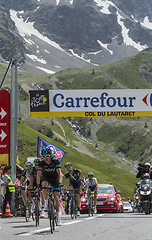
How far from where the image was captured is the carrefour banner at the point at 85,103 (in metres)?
25.2

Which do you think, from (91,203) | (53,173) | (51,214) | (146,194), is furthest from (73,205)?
(51,214)

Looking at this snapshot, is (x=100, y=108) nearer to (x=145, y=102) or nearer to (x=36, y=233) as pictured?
(x=145, y=102)

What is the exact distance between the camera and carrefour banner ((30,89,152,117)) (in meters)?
25.2

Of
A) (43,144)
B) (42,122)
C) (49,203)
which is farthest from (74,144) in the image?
(49,203)

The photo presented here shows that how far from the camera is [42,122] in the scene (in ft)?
619

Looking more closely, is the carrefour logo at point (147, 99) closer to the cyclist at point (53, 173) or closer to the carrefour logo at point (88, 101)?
the carrefour logo at point (88, 101)

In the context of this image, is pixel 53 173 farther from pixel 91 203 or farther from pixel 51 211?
pixel 91 203

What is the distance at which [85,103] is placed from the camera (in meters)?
25.4

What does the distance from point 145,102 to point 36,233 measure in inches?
681

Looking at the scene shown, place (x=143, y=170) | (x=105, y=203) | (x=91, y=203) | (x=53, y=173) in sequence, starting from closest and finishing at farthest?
(x=53, y=173) < (x=91, y=203) < (x=143, y=170) < (x=105, y=203)

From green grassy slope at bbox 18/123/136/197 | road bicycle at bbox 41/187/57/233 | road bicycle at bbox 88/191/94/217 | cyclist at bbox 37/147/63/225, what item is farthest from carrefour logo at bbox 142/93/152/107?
green grassy slope at bbox 18/123/136/197

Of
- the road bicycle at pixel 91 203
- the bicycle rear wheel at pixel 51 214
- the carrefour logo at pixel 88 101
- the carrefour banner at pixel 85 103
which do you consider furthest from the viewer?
the carrefour logo at pixel 88 101

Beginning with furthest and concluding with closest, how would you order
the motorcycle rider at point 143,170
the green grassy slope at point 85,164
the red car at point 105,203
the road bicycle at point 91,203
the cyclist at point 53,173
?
the green grassy slope at point 85,164
the red car at point 105,203
the motorcycle rider at point 143,170
the road bicycle at point 91,203
the cyclist at point 53,173

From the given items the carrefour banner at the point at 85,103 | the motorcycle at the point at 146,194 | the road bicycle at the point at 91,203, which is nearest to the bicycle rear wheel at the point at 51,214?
the motorcycle at the point at 146,194
